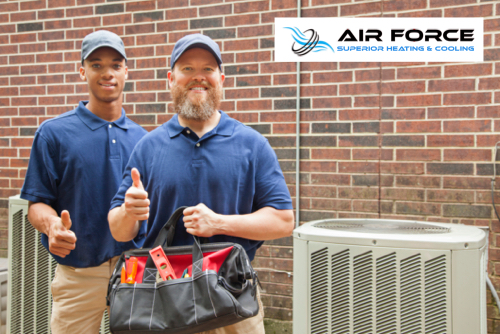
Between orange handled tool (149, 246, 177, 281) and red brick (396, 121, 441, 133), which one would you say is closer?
orange handled tool (149, 246, 177, 281)

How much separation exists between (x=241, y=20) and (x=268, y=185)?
1.86m

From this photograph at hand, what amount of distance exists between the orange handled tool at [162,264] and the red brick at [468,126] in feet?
7.03

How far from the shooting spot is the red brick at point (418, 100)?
282cm

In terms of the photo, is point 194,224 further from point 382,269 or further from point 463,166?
point 463,166

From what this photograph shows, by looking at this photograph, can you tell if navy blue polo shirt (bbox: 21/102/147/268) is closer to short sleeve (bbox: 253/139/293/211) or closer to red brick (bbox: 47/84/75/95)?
short sleeve (bbox: 253/139/293/211)

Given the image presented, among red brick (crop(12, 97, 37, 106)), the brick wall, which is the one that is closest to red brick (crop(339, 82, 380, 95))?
the brick wall

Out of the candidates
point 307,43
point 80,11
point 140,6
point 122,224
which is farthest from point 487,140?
point 80,11

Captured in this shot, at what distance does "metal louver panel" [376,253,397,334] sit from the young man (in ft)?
3.75

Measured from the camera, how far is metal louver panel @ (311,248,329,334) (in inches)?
77.2

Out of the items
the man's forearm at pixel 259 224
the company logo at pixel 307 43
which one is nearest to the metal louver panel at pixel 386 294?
the man's forearm at pixel 259 224

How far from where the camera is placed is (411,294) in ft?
5.97

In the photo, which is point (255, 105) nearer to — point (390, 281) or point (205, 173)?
point (205, 173)

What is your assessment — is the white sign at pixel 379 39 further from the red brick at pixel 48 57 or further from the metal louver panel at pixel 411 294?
the red brick at pixel 48 57

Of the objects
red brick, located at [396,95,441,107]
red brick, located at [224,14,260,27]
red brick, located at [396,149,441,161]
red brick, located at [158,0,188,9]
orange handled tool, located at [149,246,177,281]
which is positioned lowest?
orange handled tool, located at [149,246,177,281]
